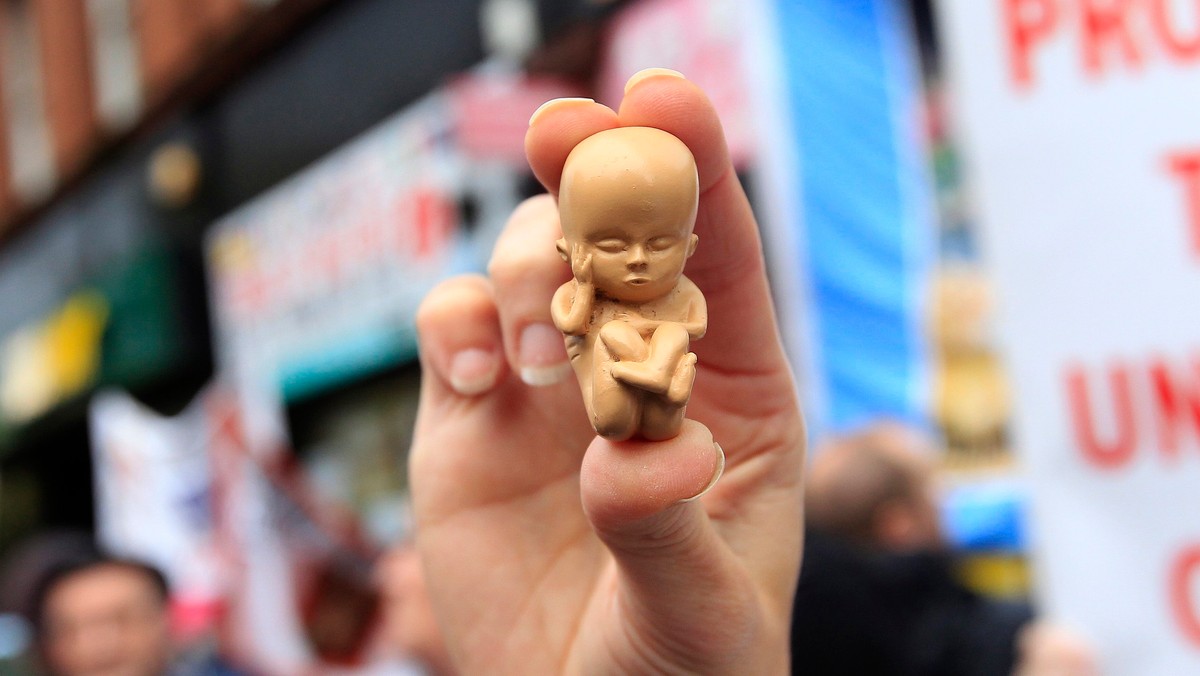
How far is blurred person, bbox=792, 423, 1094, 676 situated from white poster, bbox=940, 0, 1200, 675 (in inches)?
4.9

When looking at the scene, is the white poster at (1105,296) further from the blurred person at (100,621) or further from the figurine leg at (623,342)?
the blurred person at (100,621)

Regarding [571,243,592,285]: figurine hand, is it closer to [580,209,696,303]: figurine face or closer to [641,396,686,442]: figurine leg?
[580,209,696,303]: figurine face

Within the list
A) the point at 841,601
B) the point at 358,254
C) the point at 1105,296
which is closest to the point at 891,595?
the point at 841,601

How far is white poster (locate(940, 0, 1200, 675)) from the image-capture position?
5.88ft

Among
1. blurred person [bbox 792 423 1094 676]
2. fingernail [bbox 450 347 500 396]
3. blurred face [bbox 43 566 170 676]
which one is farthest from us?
blurred face [bbox 43 566 170 676]

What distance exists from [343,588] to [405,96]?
346cm

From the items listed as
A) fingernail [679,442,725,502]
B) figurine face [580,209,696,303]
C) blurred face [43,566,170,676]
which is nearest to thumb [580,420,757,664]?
→ fingernail [679,442,725,502]

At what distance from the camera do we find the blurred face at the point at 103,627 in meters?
2.72

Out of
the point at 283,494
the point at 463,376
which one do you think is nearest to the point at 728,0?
the point at 283,494

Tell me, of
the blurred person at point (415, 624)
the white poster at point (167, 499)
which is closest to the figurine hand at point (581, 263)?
the blurred person at point (415, 624)

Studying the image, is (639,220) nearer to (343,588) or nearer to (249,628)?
(343,588)

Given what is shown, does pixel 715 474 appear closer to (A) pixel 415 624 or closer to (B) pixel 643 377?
(B) pixel 643 377

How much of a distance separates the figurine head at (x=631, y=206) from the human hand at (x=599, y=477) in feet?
0.12

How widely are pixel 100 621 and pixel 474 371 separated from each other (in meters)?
2.03
